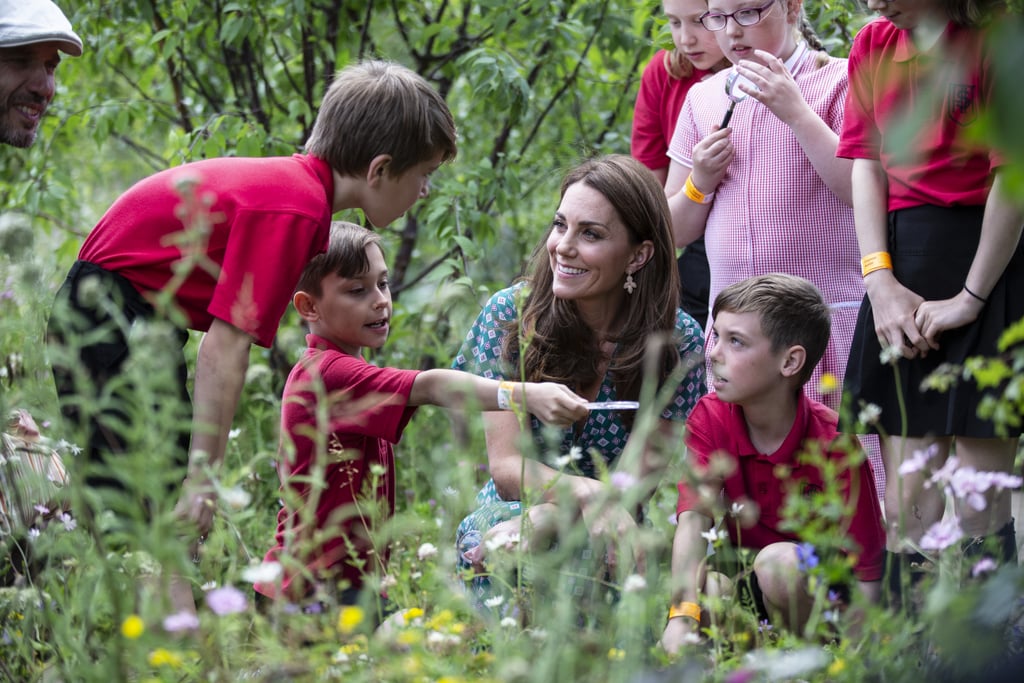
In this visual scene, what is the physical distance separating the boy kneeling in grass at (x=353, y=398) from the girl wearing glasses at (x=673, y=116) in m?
1.07

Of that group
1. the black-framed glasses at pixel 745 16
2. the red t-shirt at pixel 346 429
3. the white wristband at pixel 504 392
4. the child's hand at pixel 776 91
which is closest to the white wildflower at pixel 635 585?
the white wristband at pixel 504 392

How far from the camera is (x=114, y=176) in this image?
7797 millimetres

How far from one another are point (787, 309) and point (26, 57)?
1845 mm

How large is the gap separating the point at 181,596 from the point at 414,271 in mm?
3061

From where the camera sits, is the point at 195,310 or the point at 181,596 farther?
the point at 195,310

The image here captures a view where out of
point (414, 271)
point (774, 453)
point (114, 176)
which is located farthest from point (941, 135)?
point (114, 176)

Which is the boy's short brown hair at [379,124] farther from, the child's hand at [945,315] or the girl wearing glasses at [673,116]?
the child's hand at [945,315]

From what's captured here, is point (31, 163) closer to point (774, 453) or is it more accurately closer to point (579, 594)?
point (774, 453)

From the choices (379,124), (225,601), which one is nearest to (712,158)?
(379,124)

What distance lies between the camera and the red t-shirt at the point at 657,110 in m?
3.47

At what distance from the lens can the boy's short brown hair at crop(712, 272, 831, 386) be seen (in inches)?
105

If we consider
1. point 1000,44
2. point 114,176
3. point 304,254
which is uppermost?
point 1000,44

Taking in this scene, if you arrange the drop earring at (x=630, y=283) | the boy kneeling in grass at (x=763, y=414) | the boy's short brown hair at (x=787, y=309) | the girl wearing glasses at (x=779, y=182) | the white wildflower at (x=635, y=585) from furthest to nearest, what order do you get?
1. the girl wearing glasses at (x=779, y=182)
2. the drop earring at (x=630, y=283)
3. the boy's short brown hair at (x=787, y=309)
4. the boy kneeling in grass at (x=763, y=414)
5. the white wildflower at (x=635, y=585)

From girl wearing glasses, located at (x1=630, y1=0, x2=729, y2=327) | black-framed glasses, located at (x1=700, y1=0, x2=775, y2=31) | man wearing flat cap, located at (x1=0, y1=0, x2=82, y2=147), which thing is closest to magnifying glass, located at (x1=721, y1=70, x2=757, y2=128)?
black-framed glasses, located at (x1=700, y1=0, x2=775, y2=31)
